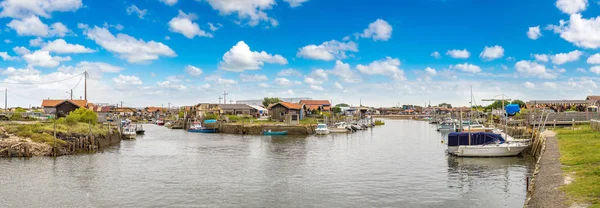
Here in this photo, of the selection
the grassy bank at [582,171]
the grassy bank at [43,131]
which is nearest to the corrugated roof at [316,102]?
the grassy bank at [43,131]

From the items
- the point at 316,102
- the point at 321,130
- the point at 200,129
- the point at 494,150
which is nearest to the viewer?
the point at 494,150

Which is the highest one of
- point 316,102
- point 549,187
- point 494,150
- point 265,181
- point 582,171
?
point 316,102

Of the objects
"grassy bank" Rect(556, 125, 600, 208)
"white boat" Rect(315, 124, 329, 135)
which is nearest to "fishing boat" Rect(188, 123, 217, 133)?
"white boat" Rect(315, 124, 329, 135)

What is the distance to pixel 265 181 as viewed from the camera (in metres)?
28.0

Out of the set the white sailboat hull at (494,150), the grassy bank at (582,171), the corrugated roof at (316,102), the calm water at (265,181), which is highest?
the corrugated roof at (316,102)

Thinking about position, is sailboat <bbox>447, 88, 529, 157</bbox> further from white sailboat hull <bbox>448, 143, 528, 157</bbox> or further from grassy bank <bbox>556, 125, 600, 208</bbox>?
grassy bank <bbox>556, 125, 600, 208</bbox>

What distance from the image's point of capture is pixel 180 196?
2339cm

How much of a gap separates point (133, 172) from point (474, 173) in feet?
79.8

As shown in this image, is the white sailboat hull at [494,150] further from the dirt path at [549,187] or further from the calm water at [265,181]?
the dirt path at [549,187]

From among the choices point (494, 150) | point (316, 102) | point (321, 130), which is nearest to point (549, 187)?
point (494, 150)

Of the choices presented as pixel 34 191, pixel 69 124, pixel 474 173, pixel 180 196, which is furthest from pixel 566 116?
pixel 69 124

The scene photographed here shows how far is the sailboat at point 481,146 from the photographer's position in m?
37.3

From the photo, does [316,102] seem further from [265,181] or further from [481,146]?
[265,181]

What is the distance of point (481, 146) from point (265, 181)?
795 inches
